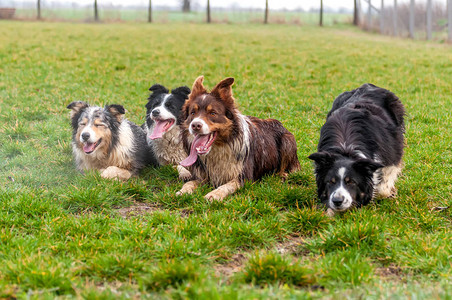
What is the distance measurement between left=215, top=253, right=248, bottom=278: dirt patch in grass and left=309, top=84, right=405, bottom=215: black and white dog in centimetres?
120

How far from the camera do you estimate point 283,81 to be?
13.5m

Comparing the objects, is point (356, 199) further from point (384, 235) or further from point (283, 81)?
point (283, 81)

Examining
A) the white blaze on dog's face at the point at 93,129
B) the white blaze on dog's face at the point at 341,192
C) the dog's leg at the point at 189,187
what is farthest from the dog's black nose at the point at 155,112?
the white blaze on dog's face at the point at 341,192

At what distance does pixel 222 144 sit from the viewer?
219 inches

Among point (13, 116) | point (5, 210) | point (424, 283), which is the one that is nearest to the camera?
point (424, 283)

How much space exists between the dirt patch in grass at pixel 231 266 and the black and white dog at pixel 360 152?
1202mm

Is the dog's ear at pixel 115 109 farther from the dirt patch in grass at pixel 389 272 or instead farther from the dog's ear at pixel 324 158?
the dirt patch in grass at pixel 389 272

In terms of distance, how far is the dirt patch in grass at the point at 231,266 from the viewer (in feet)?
12.2

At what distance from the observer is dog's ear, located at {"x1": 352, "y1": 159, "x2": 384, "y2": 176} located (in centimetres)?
446

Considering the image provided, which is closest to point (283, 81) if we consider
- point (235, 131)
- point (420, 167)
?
point (420, 167)

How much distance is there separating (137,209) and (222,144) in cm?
133

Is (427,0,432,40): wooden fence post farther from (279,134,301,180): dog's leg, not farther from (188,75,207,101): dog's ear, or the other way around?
(188,75,207,101): dog's ear

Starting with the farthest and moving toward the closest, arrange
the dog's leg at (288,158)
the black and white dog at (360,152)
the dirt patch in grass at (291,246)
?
the dog's leg at (288,158) < the black and white dog at (360,152) < the dirt patch in grass at (291,246)

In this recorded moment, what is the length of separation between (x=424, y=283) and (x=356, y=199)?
4.49 ft
